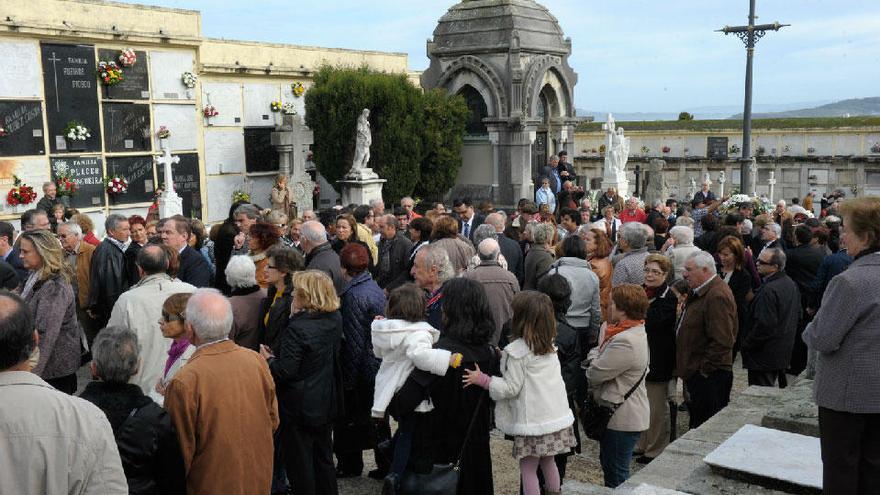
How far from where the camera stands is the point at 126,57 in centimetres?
1565

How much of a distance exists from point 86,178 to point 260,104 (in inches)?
198

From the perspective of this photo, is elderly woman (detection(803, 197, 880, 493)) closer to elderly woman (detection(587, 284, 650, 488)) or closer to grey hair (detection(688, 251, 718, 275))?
elderly woman (detection(587, 284, 650, 488))

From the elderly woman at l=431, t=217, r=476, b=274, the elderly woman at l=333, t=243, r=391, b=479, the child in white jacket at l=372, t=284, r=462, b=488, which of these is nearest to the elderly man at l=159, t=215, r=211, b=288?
the elderly woman at l=333, t=243, r=391, b=479

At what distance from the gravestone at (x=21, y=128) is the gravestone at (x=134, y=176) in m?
1.60

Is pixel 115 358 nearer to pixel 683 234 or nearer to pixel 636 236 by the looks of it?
pixel 636 236

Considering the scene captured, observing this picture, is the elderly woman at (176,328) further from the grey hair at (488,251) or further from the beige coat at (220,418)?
the grey hair at (488,251)

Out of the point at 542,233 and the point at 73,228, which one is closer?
the point at 542,233

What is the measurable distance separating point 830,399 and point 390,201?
15882mm

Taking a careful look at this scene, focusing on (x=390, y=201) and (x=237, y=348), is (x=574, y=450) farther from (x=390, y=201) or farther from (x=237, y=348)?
(x=390, y=201)

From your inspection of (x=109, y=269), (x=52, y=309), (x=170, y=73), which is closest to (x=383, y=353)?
(x=52, y=309)

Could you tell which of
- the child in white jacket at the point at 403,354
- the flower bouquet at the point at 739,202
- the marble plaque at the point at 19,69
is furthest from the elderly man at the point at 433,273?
the marble plaque at the point at 19,69

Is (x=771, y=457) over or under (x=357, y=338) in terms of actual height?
under

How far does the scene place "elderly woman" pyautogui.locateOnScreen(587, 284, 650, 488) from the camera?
5020 millimetres

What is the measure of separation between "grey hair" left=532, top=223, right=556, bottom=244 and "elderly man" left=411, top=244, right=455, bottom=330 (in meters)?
2.32
